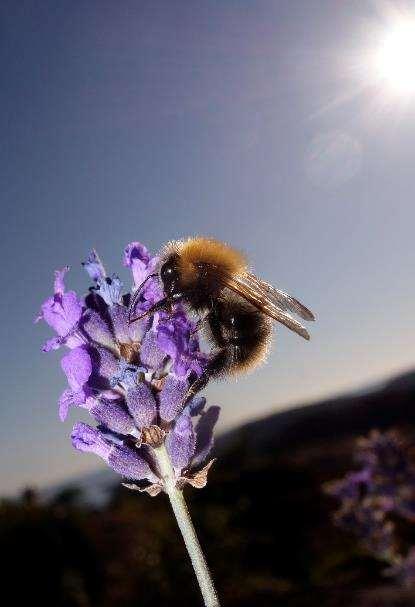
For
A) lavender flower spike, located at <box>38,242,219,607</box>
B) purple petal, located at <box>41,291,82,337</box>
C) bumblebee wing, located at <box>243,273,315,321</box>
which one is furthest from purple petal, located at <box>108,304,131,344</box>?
bumblebee wing, located at <box>243,273,315,321</box>

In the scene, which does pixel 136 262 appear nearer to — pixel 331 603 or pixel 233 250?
pixel 233 250

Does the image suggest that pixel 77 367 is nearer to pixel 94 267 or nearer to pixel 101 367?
pixel 101 367

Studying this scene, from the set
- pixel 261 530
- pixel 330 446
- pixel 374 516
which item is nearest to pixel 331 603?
pixel 261 530

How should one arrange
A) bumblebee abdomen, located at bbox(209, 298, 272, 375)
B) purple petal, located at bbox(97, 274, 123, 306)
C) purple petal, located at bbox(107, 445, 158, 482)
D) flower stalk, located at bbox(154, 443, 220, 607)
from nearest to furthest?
flower stalk, located at bbox(154, 443, 220, 607) < purple petal, located at bbox(107, 445, 158, 482) < purple petal, located at bbox(97, 274, 123, 306) < bumblebee abdomen, located at bbox(209, 298, 272, 375)

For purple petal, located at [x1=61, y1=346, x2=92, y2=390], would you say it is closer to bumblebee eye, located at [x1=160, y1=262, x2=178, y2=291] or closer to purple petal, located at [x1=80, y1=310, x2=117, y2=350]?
purple petal, located at [x1=80, y1=310, x2=117, y2=350]

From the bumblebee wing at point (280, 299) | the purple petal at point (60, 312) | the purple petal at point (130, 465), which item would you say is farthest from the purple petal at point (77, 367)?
the bumblebee wing at point (280, 299)

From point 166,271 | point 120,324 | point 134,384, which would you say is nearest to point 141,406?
point 134,384

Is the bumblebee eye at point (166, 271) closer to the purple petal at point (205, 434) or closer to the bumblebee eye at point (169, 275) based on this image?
the bumblebee eye at point (169, 275)
